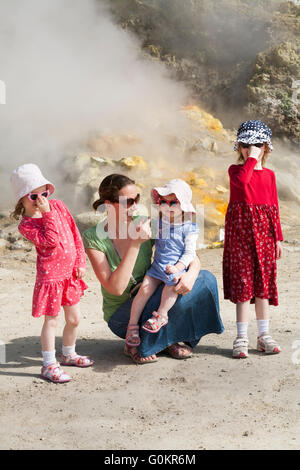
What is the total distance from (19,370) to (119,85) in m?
8.46

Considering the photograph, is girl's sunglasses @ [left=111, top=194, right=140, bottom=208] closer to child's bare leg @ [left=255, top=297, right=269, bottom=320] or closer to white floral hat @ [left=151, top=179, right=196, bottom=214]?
white floral hat @ [left=151, top=179, right=196, bottom=214]

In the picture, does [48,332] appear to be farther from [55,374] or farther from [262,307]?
[262,307]

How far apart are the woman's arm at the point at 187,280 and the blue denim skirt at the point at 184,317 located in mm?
107

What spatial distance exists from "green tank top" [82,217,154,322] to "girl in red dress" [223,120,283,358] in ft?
1.62

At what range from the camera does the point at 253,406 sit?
9.09ft

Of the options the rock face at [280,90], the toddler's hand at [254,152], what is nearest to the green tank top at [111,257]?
the toddler's hand at [254,152]

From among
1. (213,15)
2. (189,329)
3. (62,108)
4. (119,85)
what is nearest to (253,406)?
(189,329)

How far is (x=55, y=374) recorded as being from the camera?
3.10m

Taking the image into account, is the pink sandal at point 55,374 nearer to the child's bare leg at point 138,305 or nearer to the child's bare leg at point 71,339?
the child's bare leg at point 71,339

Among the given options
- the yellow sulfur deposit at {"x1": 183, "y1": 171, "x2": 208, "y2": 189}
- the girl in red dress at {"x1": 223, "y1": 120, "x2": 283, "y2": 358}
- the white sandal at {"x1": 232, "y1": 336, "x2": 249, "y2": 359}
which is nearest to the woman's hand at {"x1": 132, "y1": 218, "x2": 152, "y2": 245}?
the girl in red dress at {"x1": 223, "y1": 120, "x2": 283, "y2": 358}

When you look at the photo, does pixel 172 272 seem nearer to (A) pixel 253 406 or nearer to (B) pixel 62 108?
(A) pixel 253 406

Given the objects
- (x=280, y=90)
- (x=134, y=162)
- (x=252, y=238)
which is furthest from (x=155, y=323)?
(x=280, y=90)

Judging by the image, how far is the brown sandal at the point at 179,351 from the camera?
334cm

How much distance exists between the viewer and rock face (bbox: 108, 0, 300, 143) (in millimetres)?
11664
